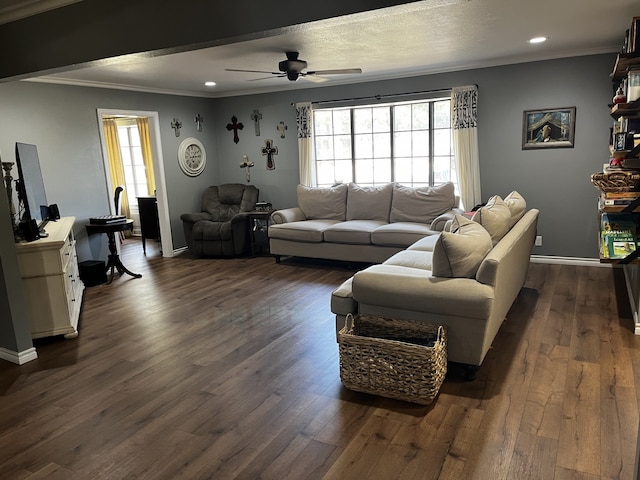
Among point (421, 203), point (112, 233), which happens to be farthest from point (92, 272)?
point (421, 203)

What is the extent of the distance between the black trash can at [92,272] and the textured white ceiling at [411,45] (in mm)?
2076

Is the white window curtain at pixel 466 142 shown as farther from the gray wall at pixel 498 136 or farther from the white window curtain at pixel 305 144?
the white window curtain at pixel 305 144

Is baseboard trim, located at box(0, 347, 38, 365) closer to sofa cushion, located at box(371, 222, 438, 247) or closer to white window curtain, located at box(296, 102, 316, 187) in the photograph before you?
sofa cushion, located at box(371, 222, 438, 247)

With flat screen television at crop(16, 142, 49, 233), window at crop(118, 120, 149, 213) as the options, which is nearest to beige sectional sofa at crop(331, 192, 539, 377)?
flat screen television at crop(16, 142, 49, 233)

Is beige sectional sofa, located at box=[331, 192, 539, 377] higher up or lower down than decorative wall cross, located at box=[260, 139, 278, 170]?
lower down

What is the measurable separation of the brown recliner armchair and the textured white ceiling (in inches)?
65.5

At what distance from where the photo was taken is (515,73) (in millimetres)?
5250

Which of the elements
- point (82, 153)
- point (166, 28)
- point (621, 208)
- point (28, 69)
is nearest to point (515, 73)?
point (621, 208)

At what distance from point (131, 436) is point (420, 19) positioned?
336 centimetres

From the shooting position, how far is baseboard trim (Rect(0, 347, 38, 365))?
3.28 meters

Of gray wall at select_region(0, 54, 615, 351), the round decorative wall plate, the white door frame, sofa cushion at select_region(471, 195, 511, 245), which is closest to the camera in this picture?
sofa cushion at select_region(471, 195, 511, 245)

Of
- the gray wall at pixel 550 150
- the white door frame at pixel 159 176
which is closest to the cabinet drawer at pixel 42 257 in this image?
the white door frame at pixel 159 176

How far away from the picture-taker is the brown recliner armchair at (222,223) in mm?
6320

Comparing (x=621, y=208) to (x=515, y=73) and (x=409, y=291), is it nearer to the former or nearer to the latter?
(x=409, y=291)
